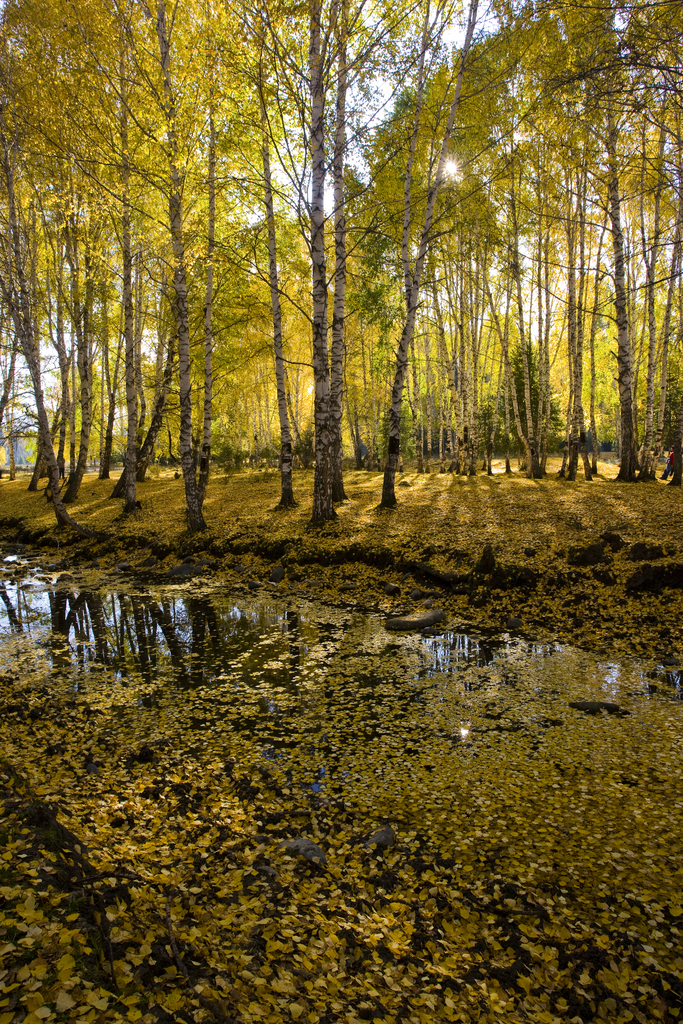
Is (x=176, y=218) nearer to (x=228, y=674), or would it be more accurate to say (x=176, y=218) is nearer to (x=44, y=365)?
(x=228, y=674)

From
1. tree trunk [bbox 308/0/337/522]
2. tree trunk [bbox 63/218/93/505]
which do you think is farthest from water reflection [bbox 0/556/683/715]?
tree trunk [bbox 63/218/93/505]

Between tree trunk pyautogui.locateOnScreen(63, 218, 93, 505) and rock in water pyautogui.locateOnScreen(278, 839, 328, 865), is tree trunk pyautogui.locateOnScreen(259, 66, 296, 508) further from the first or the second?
rock in water pyautogui.locateOnScreen(278, 839, 328, 865)

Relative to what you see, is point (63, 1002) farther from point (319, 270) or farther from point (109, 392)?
point (109, 392)

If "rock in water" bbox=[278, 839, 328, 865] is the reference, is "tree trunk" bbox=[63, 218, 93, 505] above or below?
above

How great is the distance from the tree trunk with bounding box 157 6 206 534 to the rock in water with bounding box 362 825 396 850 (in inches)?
418

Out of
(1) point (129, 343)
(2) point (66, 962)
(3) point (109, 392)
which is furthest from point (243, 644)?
(3) point (109, 392)

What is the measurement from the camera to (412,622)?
8609 mm

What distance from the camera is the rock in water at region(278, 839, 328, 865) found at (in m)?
3.84

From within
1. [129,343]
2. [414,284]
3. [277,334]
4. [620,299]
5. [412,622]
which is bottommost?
[412,622]

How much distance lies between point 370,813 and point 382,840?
0.35 meters

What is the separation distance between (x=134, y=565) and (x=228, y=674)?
737 cm

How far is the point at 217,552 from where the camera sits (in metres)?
13.4

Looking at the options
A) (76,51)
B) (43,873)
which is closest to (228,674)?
(43,873)

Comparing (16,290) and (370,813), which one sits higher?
(16,290)
